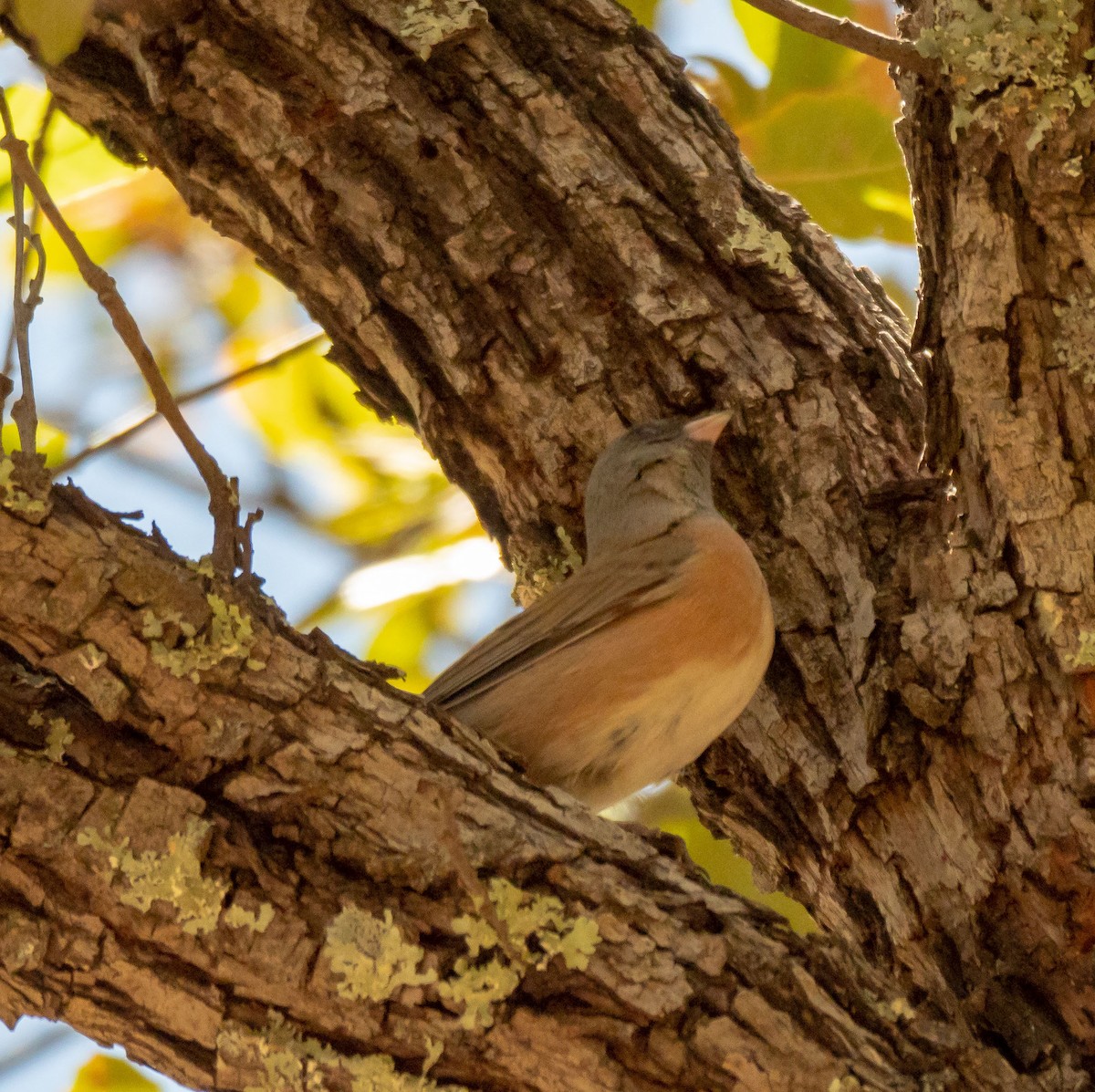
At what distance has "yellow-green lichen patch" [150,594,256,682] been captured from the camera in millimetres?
1901

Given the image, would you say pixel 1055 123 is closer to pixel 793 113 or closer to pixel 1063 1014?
pixel 793 113

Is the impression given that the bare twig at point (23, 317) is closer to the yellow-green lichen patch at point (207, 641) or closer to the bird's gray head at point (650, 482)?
the yellow-green lichen patch at point (207, 641)

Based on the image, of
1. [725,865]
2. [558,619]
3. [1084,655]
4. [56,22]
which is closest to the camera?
[56,22]

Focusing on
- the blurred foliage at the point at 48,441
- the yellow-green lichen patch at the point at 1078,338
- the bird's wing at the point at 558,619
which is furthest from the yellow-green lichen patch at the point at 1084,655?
the blurred foliage at the point at 48,441

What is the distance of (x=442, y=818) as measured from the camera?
1960 millimetres

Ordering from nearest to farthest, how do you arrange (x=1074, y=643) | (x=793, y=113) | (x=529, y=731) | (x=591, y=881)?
(x=591, y=881), (x=1074, y=643), (x=529, y=731), (x=793, y=113)

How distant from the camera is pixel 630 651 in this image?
2.94 metres

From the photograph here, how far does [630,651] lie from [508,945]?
3.66 feet

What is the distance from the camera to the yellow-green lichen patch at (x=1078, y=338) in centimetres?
230

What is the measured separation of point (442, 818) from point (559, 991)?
1.01ft

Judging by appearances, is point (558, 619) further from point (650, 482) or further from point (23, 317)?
point (23, 317)

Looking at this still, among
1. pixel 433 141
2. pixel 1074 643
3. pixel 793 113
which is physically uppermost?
pixel 793 113

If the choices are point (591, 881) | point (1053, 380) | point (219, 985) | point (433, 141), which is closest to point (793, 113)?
point (433, 141)

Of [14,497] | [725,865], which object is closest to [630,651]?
[725,865]
